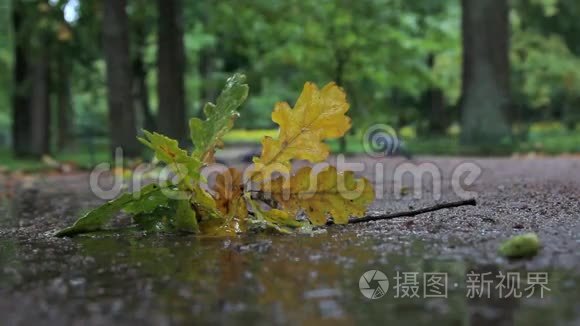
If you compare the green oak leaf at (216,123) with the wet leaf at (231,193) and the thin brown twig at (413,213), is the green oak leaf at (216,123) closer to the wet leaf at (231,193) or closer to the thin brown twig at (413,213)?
the wet leaf at (231,193)

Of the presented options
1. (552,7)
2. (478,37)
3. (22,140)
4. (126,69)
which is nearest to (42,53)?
(22,140)

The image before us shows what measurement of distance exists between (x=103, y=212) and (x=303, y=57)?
16.9 meters

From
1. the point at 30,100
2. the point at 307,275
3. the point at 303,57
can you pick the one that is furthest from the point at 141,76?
the point at 307,275

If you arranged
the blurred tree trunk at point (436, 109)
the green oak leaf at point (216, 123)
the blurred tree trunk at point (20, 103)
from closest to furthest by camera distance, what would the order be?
the green oak leaf at point (216, 123)
the blurred tree trunk at point (20, 103)
the blurred tree trunk at point (436, 109)

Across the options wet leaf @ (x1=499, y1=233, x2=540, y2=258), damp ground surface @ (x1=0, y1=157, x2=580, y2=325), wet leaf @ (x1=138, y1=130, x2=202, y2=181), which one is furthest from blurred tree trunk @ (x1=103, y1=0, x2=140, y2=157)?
wet leaf @ (x1=499, y1=233, x2=540, y2=258)

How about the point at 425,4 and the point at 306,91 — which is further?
the point at 425,4

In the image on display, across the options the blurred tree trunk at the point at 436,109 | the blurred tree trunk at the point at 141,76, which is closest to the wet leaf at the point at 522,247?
the blurred tree trunk at the point at 141,76

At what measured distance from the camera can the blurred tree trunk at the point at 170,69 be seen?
479 inches

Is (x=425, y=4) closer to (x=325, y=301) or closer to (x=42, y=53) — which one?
(x=42, y=53)

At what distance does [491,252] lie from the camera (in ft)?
6.23

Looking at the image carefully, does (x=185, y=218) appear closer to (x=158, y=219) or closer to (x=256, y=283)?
(x=158, y=219)

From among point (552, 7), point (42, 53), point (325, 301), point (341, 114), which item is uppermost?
point (552, 7)

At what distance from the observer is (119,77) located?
34.8 feet

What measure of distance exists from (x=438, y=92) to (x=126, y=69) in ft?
60.7
